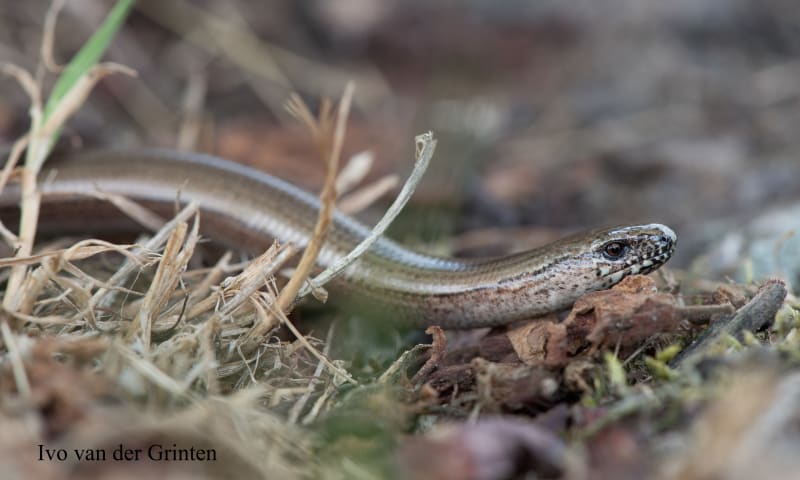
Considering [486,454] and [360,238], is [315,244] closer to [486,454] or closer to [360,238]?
Answer: [486,454]

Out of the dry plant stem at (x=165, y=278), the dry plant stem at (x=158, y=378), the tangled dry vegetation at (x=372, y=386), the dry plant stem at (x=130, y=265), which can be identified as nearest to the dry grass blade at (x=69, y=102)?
the tangled dry vegetation at (x=372, y=386)

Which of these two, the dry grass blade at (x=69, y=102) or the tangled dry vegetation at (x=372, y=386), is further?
the dry grass blade at (x=69, y=102)

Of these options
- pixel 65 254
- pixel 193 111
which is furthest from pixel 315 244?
pixel 193 111

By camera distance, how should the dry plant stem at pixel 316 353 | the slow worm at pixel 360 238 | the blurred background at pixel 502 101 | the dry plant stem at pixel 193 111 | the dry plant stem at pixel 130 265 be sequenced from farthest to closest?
the dry plant stem at pixel 193 111 → the blurred background at pixel 502 101 → the slow worm at pixel 360 238 → the dry plant stem at pixel 130 265 → the dry plant stem at pixel 316 353

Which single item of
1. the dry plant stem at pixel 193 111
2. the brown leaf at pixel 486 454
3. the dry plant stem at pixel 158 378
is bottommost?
the brown leaf at pixel 486 454

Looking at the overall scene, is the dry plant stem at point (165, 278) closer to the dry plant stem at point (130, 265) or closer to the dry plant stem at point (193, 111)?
the dry plant stem at point (130, 265)

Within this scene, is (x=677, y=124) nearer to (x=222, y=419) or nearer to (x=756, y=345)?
(x=756, y=345)

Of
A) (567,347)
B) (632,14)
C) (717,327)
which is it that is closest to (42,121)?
(567,347)
